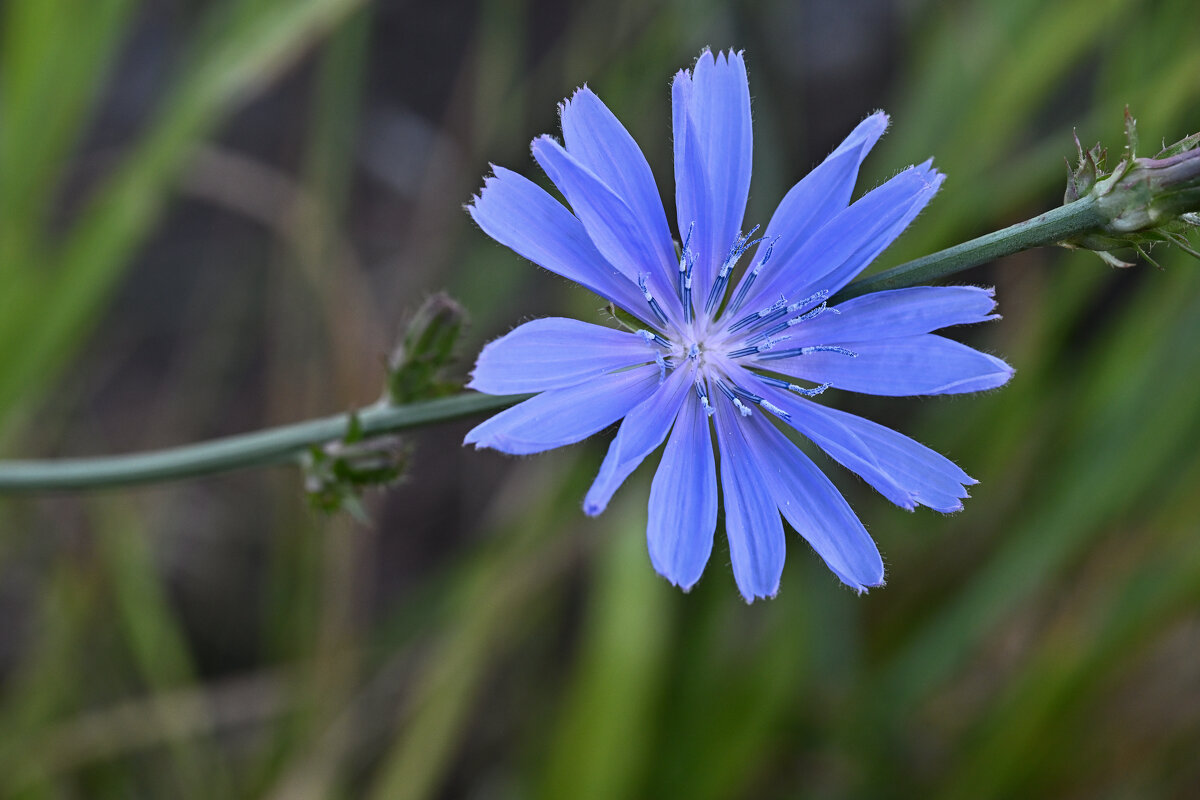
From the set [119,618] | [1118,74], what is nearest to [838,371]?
[1118,74]

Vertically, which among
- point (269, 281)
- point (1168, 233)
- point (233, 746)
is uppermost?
point (269, 281)

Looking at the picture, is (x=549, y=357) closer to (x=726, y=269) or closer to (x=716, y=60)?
(x=726, y=269)

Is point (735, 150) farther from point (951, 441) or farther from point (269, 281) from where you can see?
point (269, 281)

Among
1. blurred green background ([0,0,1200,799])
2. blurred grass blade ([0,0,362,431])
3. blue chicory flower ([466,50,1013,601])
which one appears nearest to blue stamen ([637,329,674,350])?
blue chicory flower ([466,50,1013,601])

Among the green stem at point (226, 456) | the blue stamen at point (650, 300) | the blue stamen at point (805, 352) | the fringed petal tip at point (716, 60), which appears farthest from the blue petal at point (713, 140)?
the green stem at point (226, 456)

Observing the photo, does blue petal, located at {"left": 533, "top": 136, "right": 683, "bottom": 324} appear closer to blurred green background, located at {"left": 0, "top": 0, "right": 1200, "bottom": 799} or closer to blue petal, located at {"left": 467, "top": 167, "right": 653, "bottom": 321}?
blue petal, located at {"left": 467, "top": 167, "right": 653, "bottom": 321}

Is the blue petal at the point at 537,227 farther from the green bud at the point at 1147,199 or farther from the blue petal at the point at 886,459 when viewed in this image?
the green bud at the point at 1147,199

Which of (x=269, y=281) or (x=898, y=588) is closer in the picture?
(x=898, y=588)
